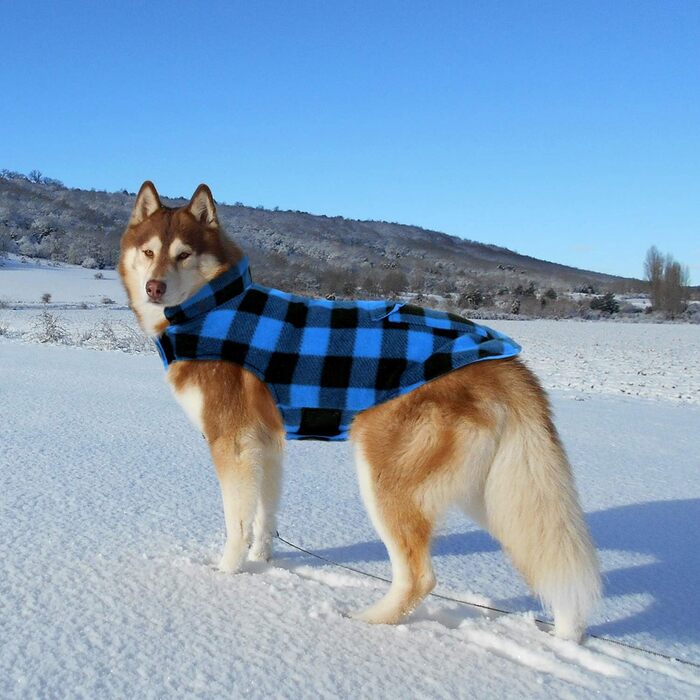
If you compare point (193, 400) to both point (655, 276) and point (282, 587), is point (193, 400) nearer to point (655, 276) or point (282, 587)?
point (282, 587)

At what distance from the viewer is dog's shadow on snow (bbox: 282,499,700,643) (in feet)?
9.54

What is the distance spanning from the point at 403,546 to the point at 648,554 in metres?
1.89

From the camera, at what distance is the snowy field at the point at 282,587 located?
2076 mm

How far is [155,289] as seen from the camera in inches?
127

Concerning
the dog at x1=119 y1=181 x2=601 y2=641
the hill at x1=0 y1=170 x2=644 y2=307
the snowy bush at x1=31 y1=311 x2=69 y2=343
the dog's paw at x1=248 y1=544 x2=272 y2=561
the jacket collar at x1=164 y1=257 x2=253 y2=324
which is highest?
the hill at x1=0 y1=170 x2=644 y2=307

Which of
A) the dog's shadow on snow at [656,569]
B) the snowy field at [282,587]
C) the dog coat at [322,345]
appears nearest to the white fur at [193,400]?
the dog coat at [322,345]

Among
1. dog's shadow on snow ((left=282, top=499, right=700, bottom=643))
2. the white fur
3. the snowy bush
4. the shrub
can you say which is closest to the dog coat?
the white fur

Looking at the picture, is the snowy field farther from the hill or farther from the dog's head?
Answer: the hill

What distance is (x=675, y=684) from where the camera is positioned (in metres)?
2.20

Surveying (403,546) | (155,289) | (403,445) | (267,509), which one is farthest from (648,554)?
(155,289)

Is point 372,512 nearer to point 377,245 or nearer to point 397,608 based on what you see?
point 397,608

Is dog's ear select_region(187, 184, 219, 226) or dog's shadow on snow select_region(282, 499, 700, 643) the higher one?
dog's ear select_region(187, 184, 219, 226)

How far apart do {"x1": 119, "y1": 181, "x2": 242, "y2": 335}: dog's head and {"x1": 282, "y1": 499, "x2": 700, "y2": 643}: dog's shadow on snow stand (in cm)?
161

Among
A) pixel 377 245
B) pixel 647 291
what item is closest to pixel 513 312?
pixel 647 291
